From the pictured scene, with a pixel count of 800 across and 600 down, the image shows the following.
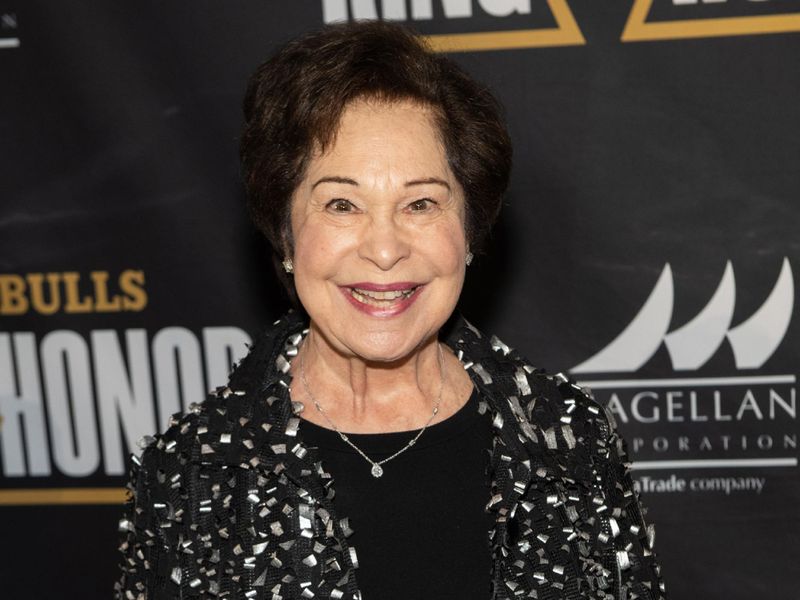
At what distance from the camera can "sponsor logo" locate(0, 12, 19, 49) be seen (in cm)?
239

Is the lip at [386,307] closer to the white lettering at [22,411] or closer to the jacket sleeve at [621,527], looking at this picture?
the jacket sleeve at [621,527]

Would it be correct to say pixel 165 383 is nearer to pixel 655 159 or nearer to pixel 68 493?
pixel 68 493

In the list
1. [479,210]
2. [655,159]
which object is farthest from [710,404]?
[479,210]

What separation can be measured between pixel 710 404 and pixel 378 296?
1.21m

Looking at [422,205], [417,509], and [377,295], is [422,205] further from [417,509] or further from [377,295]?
[417,509]

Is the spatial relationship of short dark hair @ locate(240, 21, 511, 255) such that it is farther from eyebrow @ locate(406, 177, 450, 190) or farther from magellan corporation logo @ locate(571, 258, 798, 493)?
magellan corporation logo @ locate(571, 258, 798, 493)

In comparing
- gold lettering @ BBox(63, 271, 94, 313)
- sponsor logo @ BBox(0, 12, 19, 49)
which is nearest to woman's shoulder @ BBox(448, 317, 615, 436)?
gold lettering @ BBox(63, 271, 94, 313)

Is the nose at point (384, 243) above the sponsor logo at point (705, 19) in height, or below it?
below

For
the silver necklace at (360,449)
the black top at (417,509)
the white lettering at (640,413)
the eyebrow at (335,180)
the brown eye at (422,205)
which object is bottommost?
the white lettering at (640,413)

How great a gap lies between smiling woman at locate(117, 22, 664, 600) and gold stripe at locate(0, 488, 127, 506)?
101 centimetres

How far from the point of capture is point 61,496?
266 cm

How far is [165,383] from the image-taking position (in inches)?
101

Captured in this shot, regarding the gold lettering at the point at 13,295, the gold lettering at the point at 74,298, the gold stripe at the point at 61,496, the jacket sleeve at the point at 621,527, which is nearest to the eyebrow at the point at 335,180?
the jacket sleeve at the point at 621,527

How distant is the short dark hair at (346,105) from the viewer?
1547mm
